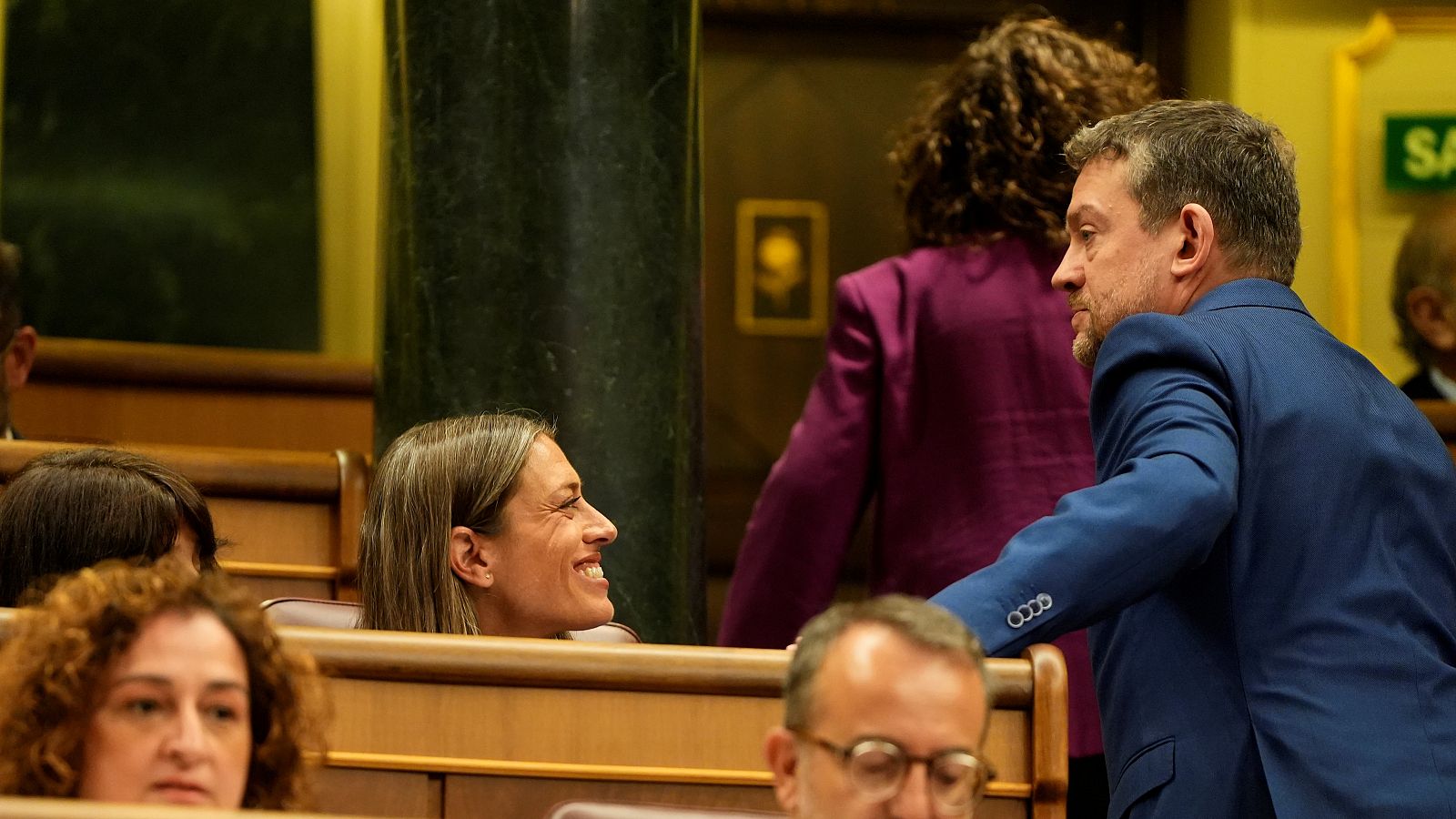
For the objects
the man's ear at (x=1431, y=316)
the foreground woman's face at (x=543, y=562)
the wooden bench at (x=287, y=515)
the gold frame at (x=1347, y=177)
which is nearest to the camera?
the foreground woman's face at (x=543, y=562)

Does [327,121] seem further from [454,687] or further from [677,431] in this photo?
[454,687]

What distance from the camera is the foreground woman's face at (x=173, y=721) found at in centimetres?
179

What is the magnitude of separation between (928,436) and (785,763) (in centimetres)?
162

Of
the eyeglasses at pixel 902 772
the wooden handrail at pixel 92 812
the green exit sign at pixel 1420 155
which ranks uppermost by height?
the green exit sign at pixel 1420 155

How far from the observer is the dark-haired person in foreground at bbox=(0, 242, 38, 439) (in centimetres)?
406

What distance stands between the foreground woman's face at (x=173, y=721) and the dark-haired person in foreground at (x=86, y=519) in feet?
2.14

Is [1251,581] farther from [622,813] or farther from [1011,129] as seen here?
[1011,129]

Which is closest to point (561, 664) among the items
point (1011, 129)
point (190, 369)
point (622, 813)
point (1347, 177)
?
point (622, 813)

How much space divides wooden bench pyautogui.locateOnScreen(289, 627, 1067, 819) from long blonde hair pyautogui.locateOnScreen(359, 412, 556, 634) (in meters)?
0.43

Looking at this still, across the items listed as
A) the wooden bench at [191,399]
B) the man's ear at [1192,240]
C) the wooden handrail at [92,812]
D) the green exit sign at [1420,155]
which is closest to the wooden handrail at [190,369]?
the wooden bench at [191,399]

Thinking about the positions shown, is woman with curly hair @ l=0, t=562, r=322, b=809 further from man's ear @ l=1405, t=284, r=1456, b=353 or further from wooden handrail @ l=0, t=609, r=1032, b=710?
man's ear @ l=1405, t=284, r=1456, b=353

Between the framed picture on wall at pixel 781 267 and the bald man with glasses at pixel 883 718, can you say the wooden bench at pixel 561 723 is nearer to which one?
the bald man with glasses at pixel 883 718

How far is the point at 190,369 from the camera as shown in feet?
17.7

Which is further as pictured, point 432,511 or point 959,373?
point 959,373
